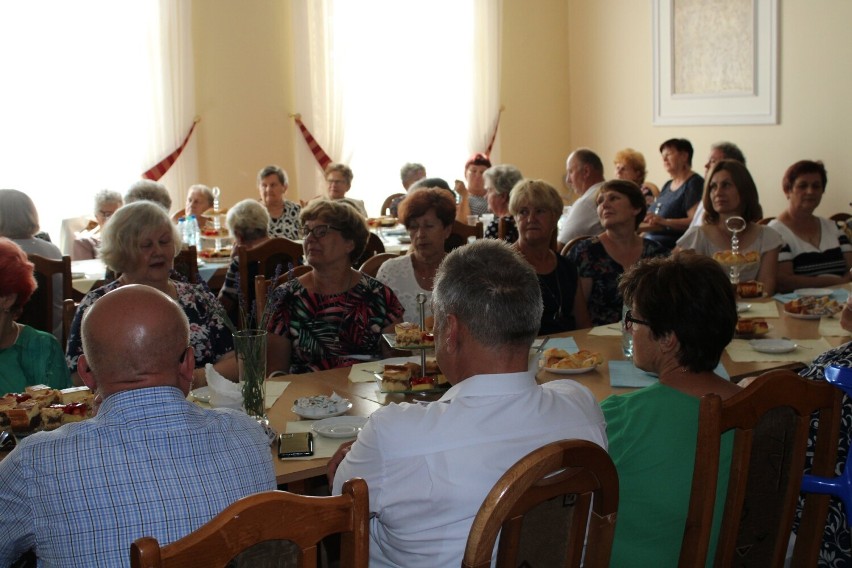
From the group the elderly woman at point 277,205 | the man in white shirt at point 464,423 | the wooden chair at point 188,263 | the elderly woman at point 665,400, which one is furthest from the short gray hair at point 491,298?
the elderly woman at point 277,205

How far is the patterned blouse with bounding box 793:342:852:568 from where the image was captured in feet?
7.23

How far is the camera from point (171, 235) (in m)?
Answer: 3.32

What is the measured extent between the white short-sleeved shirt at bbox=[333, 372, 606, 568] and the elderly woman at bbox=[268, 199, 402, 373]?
5.40ft

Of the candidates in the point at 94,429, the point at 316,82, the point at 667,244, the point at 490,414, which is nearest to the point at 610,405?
the point at 490,414

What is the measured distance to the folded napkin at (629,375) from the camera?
281 cm

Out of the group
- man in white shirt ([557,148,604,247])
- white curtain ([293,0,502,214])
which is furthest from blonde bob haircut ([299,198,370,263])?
white curtain ([293,0,502,214])

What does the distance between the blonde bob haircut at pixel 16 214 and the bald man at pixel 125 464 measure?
352cm

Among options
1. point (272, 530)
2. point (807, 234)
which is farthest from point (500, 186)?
point (272, 530)

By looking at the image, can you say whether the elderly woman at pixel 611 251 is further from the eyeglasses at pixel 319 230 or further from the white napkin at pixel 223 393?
the white napkin at pixel 223 393

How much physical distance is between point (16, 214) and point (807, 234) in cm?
400

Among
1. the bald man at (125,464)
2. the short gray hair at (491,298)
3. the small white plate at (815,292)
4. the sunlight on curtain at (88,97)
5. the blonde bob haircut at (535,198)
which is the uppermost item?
the sunlight on curtain at (88,97)

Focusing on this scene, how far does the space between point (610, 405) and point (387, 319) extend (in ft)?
5.04

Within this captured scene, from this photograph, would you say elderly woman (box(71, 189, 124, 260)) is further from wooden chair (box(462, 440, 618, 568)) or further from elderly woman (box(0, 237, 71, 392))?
wooden chair (box(462, 440, 618, 568))

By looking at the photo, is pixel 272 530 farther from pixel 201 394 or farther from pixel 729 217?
pixel 729 217
